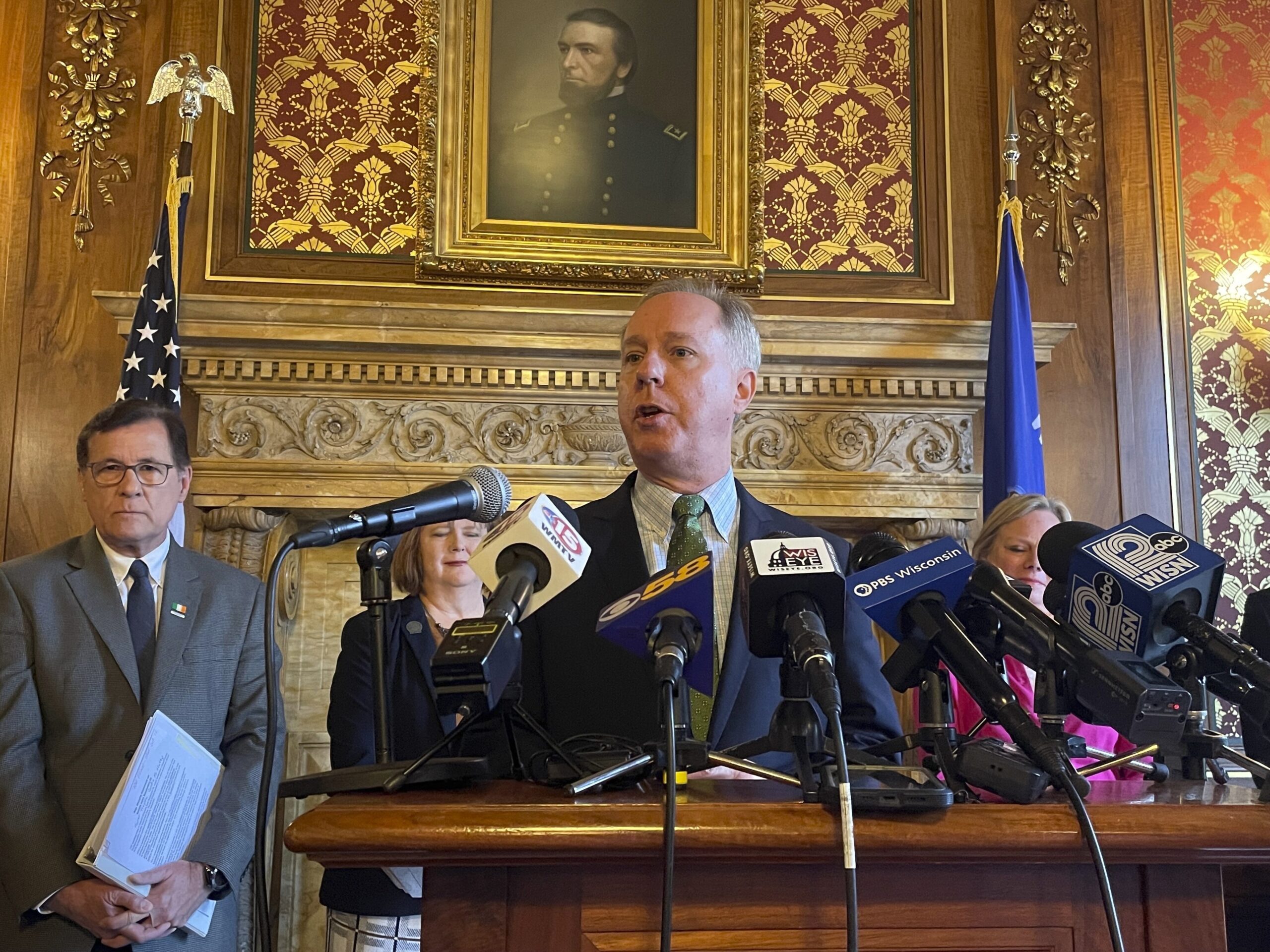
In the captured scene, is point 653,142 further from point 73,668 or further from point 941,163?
point 73,668

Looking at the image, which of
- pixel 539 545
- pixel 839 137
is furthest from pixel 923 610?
pixel 839 137

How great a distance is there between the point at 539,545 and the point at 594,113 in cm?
326

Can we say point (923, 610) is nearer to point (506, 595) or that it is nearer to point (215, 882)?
point (506, 595)

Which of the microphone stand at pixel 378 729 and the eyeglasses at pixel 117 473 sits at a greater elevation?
the eyeglasses at pixel 117 473

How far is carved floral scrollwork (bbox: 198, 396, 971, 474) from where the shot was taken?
3883 mm

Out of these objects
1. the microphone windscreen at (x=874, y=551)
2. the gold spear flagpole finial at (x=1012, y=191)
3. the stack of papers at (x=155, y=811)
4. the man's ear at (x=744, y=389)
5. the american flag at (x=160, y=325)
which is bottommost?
the stack of papers at (x=155, y=811)

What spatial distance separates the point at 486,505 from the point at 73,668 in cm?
170

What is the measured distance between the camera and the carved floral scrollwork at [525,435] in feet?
12.7

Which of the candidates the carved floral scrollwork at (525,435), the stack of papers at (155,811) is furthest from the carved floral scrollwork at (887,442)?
the stack of papers at (155,811)

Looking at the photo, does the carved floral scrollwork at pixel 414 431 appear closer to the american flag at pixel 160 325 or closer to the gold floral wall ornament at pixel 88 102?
the american flag at pixel 160 325

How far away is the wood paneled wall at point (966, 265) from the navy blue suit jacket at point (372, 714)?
58.7 inches

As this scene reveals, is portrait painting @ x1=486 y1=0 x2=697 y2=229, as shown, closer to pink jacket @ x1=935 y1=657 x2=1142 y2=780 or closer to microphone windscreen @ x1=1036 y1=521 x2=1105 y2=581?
pink jacket @ x1=935 y1=657 x2=1142 y2=780

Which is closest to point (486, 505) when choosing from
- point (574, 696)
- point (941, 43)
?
point (574, 696)

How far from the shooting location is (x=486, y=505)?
1.48 meters
